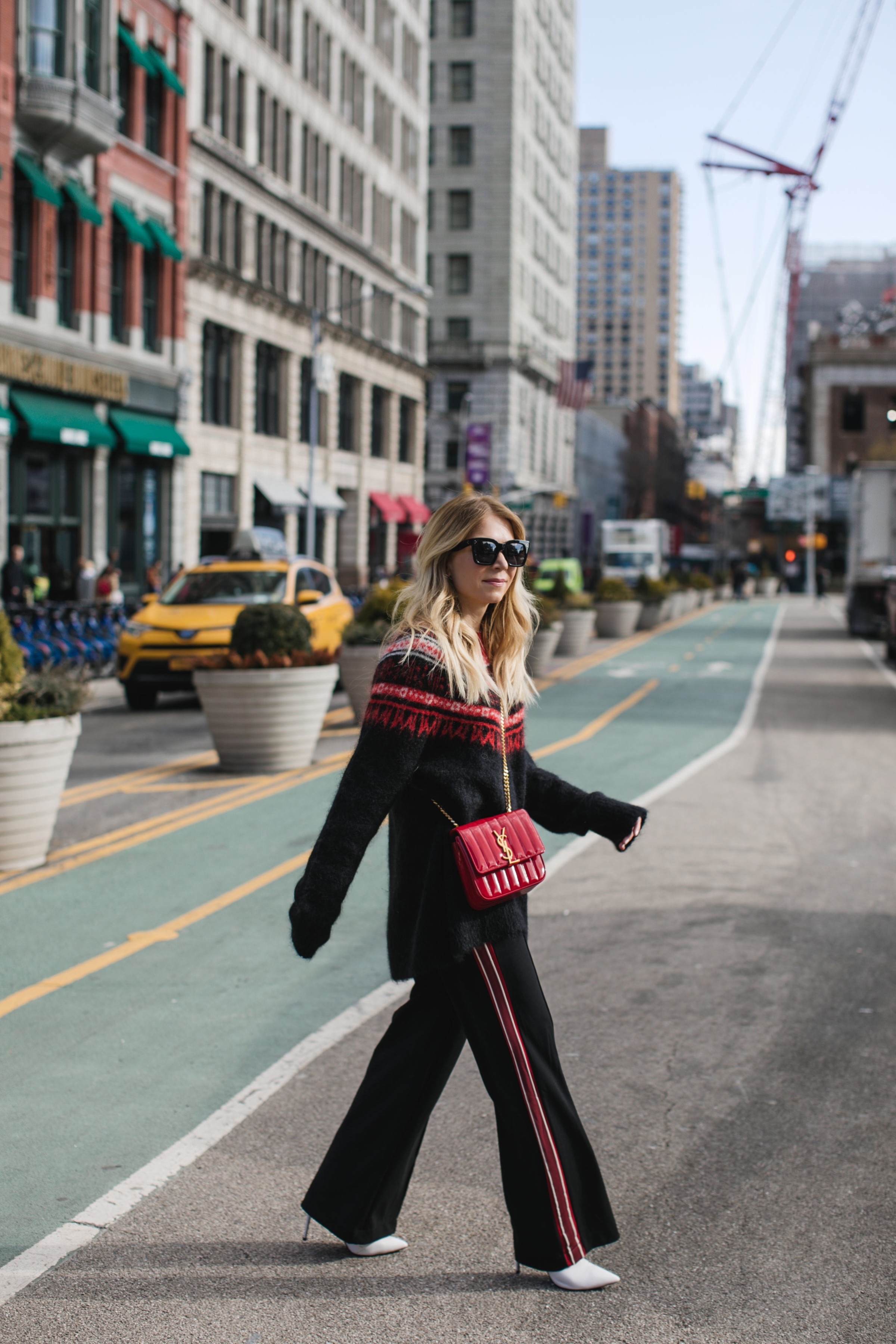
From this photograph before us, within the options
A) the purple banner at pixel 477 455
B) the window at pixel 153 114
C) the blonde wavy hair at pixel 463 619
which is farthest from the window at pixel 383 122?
the blonde wavy hair at pixel 463 619

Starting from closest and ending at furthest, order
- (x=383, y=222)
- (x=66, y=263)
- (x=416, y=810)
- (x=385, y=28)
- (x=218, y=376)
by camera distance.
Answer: (x=416, y=810), (x=66, y=263), (x=218, y=376), (x=385, y=28), (x=383, y=222)

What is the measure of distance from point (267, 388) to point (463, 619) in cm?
4326

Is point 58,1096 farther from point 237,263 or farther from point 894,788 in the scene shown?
point 237,263

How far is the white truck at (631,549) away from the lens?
202 ft

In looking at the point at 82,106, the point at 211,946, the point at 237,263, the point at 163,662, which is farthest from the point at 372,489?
the point at 211,946

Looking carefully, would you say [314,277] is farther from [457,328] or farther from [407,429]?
[457,328]

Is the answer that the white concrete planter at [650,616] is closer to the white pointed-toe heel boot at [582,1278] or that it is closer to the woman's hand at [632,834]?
the woman's hand at [632,834]

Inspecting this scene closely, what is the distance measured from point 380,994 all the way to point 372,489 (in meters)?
50.7

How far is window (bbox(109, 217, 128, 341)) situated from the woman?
3258 cm

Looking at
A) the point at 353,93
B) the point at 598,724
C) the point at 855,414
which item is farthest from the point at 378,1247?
the point at 855,414

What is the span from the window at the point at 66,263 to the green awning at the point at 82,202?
36 cm

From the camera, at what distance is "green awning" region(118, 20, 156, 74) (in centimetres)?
3366

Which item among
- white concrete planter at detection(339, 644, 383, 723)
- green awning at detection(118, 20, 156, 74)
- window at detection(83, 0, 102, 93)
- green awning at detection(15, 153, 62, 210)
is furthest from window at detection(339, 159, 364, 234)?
white concrete planter at detection(339, 644, 383, 723)

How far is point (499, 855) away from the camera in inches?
135
